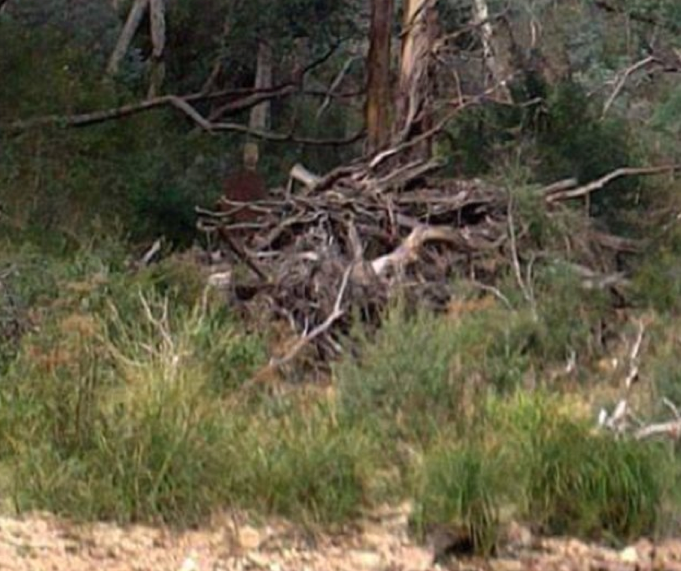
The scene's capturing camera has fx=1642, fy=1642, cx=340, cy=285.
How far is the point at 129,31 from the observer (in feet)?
85.7

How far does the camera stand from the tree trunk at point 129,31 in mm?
25211

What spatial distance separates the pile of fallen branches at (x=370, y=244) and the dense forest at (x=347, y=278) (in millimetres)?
34

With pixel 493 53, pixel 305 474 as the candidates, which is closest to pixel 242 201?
pixel 493 53

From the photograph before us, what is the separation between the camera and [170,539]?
21.5ft

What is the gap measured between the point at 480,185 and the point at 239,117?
13.3 m

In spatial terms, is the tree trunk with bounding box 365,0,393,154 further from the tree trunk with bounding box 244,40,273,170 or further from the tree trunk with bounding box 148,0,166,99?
the tree trunk with bounding box 148,0,166,99

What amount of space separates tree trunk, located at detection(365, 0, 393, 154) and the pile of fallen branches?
10.9 ft

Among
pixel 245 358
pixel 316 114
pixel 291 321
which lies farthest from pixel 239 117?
pixel 245 358

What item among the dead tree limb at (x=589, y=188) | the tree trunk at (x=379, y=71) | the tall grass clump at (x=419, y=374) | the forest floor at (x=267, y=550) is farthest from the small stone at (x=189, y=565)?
the tree trunk at (x=379, y=71)

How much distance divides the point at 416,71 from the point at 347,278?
19.9 feet

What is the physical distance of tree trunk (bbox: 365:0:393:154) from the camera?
1889 cm

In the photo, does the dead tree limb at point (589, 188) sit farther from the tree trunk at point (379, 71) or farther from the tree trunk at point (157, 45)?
the tree trunk at point (157, 45)

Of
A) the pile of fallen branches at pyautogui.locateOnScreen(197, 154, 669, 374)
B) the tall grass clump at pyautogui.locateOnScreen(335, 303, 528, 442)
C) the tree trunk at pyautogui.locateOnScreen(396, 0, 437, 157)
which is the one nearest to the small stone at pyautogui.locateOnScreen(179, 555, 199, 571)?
the tall grass clump at pyautogui.locateOnScreen(335, 303, 528, 442)

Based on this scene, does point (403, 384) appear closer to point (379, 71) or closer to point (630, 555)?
point (630, 555)
